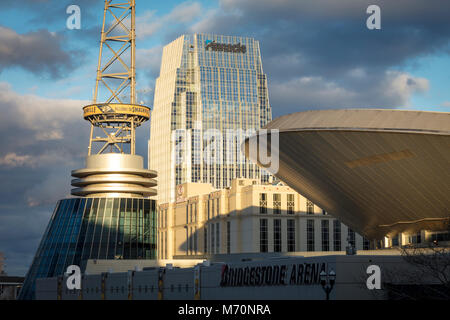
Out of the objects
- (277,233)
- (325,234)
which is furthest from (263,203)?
(325,234)

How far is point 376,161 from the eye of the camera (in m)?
59.4

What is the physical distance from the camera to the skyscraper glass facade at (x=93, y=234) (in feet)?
409

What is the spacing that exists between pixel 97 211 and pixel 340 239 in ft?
180

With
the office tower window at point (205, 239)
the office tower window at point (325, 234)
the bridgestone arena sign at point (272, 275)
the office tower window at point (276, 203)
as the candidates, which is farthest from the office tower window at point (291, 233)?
the bridgestone arena sign at point (272, 275)

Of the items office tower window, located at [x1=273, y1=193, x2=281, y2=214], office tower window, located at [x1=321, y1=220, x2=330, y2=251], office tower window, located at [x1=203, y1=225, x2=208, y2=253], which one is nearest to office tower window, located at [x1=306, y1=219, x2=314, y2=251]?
office tower window, located at [x1=321, y1=220, x2=330, y2=251]

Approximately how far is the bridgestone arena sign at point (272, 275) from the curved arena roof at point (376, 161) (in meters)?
8.91

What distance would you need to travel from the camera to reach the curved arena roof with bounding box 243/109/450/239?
54.9m

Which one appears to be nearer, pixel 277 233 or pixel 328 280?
pixel 328 280

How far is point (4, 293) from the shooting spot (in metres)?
180

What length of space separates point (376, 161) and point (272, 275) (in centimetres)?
1310
